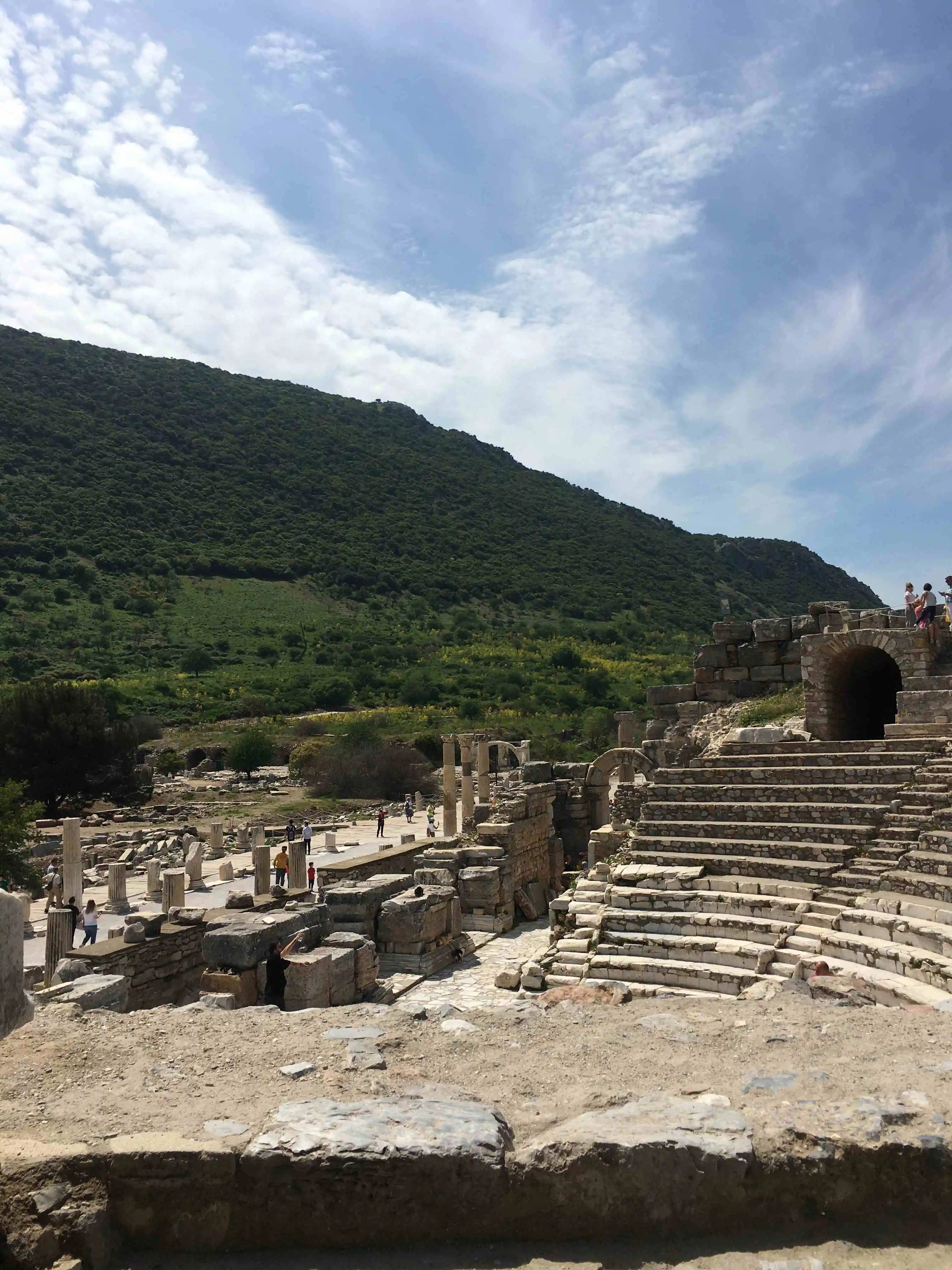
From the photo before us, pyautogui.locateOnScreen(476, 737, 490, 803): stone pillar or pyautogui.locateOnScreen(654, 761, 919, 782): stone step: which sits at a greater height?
pyautogui.locateOnScreen(654, 761, 919, 782): stone step

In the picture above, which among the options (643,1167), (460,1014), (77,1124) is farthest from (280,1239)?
(460,1014)

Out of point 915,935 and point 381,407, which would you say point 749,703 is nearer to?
point 915,935

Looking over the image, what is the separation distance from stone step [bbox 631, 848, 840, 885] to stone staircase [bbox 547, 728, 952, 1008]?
0.02m

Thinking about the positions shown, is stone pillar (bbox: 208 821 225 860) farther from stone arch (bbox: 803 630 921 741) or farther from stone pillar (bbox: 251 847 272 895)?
stone arch (bbox: 803 630 921 741)

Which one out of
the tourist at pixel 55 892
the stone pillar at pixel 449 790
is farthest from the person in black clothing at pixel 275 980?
the stone pillar at pixel 449 790

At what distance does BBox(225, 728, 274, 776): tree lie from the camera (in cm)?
4366

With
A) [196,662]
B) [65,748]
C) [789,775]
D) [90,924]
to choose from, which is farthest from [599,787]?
[196,662]

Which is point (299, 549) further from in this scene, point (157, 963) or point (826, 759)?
point (826, 759)

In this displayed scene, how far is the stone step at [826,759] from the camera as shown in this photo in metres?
11.5

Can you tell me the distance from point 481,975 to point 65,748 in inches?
1139

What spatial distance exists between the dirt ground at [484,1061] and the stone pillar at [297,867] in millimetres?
12164

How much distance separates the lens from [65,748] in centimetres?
3562

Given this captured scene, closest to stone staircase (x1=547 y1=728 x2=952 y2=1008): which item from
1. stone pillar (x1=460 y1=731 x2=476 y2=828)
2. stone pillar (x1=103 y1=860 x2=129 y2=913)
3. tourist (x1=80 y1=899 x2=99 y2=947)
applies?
tourist (x1=80 y1=899 x2=99 y2=947)

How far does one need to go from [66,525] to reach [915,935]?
7750 cm
